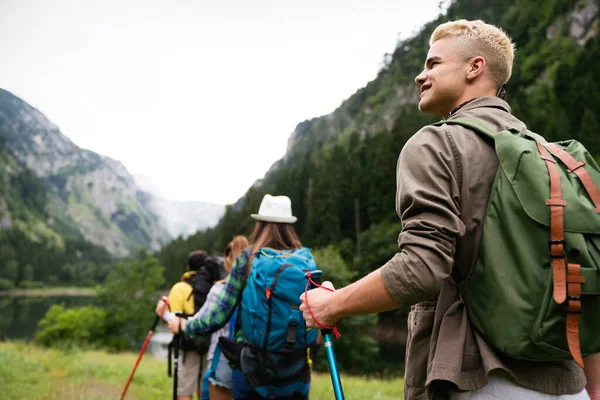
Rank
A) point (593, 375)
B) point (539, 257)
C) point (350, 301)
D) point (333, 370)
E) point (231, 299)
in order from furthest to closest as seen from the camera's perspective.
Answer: point (231, 299), point (333, 370), point (593, 375), point (350, 301), point (539, 257)

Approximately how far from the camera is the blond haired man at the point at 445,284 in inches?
60.9

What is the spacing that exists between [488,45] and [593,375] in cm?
133

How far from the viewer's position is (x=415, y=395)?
5.82 ft

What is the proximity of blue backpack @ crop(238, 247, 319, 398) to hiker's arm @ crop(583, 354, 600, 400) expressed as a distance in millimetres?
1905

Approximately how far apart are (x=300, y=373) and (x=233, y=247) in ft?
6.96

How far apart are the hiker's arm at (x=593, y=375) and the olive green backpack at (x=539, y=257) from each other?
444 millimetres

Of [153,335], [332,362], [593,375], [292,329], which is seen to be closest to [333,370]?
[332,362]

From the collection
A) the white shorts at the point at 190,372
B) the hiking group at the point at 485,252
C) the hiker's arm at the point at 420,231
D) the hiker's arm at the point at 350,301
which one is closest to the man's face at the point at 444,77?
the hiking group at the point at 485,252

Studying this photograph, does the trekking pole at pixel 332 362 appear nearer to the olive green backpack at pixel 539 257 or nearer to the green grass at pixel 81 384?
the olive green backpack at pixel 539 257

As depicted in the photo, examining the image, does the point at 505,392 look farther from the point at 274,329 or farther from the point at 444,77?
the point at 274,329

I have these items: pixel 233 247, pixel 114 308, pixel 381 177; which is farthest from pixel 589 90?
pixel 233 247

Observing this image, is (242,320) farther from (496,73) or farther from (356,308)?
(496,73)

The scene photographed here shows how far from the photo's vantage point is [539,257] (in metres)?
1.45

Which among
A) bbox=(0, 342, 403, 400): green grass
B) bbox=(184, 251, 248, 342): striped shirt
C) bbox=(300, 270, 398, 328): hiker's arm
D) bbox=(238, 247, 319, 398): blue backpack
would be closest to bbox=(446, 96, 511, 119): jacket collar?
bbox=(300, 270, 398, 328): hiker's arm
